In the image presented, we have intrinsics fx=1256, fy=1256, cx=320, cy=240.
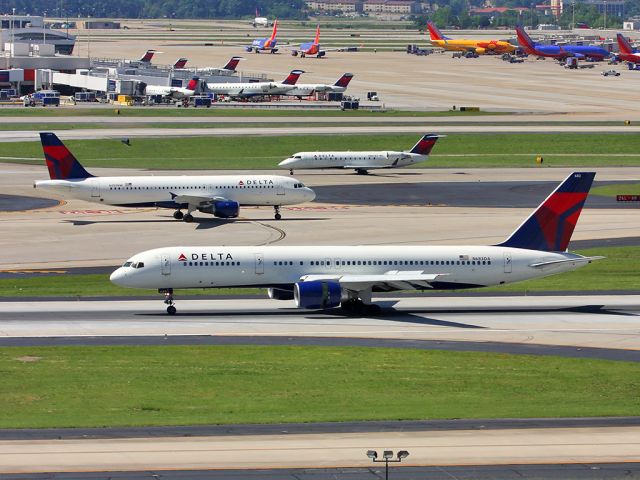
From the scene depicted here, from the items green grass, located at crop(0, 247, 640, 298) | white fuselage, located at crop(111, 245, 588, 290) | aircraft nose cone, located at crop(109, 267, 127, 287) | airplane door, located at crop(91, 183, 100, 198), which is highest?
white fuselage, located at crop(111, 245, 588, 290)

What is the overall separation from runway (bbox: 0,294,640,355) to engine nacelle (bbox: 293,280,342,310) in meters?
1.01

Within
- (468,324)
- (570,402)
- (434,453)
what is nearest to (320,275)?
(468,324)

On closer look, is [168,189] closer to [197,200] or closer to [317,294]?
[197,200]

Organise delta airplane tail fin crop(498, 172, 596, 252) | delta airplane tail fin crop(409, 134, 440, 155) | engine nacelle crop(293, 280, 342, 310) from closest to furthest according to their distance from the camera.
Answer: engine nacelle crop(293, 280, 342, 310)
delta airplane tail fin crop(498, 172, 596, 252)
delta airplane tail fin crop(409, 134, 440, 155)

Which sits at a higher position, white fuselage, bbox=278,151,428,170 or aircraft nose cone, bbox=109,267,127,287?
aircraft nose cone, bbox=109,267,127,287

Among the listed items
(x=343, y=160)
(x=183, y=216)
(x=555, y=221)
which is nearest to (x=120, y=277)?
(x=555, y=221)

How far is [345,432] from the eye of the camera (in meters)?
44.5

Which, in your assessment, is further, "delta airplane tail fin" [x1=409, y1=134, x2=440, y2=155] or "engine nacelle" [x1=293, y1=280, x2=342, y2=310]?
"delta airplane tail fin" [x1=409, y1=134, x2=440, y2=155]

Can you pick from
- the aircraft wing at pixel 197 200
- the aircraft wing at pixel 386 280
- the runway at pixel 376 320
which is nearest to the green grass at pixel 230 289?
the runway at pixel 376 320

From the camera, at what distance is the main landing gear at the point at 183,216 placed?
104 m

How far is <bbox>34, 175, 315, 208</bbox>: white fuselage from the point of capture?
102875mm

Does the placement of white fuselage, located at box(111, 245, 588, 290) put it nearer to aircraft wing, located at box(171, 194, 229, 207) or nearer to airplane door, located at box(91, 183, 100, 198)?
aircraft wing, located at box(171, 194, 229, 207)

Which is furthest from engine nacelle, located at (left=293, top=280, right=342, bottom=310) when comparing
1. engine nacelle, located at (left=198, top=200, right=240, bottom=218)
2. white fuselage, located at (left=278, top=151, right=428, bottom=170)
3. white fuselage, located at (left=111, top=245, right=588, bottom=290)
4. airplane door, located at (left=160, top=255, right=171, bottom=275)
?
white fuselage, located at (left=278, top=151, right=428, bottom=170)

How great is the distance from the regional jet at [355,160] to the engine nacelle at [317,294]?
216ft
